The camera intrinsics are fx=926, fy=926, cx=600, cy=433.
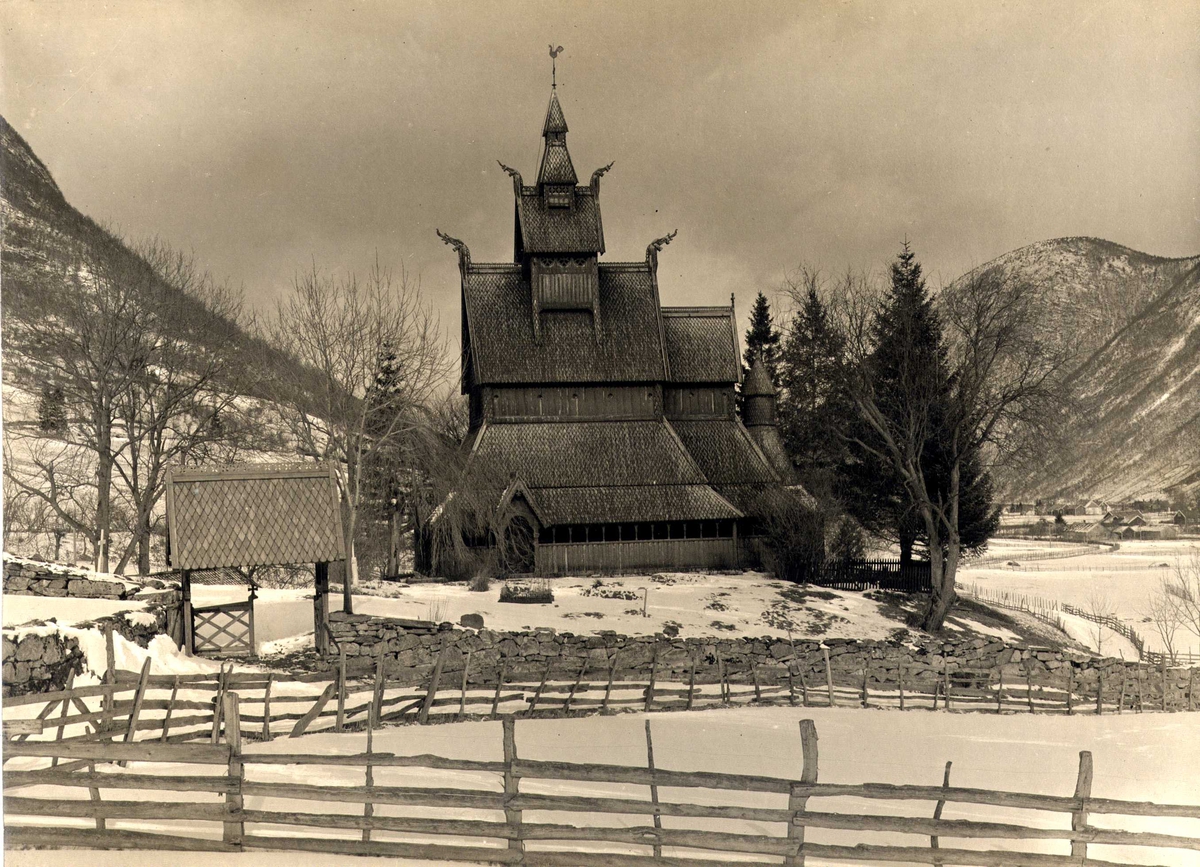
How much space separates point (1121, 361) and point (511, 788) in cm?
3883

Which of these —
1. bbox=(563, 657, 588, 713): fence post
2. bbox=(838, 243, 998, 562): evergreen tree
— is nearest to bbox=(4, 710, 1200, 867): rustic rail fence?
bbox=(563, 657, 588, 713): fence post

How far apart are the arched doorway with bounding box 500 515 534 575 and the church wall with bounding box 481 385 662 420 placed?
4.32 m

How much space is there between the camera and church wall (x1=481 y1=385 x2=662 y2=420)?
3005cm

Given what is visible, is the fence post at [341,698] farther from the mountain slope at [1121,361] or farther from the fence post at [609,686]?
the mountain slope at [1121,361]

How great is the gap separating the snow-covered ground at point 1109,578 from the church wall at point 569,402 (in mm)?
13982

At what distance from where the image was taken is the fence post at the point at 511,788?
8.84 metres

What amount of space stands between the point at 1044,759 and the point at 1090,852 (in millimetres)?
4079

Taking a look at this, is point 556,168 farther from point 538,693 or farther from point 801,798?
point 801,798

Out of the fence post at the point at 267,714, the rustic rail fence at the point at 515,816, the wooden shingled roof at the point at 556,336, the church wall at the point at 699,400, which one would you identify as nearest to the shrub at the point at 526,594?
the wooden shingled roof at the point at 556,336

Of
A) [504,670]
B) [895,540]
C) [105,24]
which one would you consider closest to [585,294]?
[895,540]

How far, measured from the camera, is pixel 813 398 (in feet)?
106

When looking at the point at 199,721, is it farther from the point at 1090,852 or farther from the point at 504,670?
the point at 1090,852

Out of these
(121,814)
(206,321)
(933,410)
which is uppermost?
(206,321)

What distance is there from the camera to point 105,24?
12.7 m
